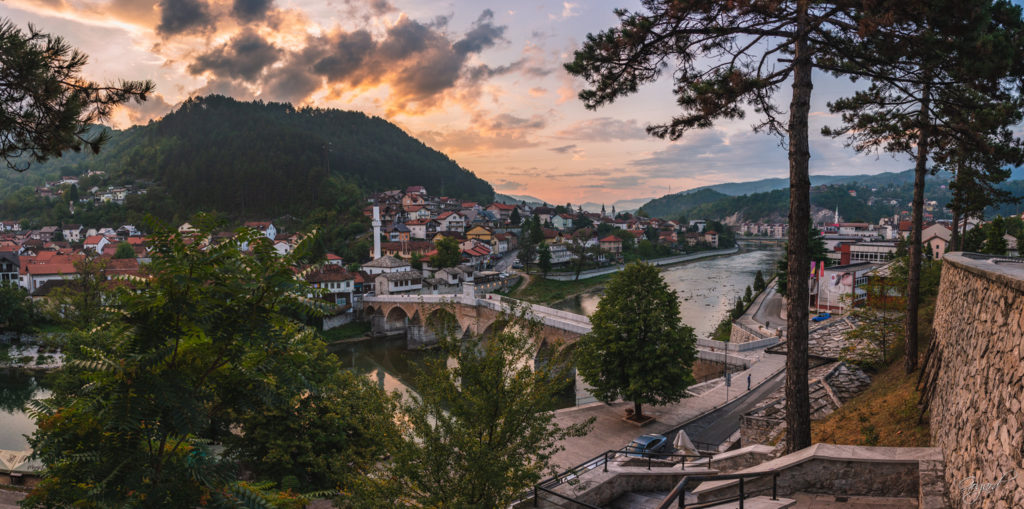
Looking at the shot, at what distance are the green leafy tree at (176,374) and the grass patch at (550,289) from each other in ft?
153

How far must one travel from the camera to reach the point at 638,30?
7.12m

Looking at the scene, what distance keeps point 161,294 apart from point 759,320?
3450 centimetres

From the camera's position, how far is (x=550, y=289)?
57031mm

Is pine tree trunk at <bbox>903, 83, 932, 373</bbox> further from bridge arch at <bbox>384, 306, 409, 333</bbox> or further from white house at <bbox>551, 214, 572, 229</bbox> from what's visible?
white house at <bbox>551, 214, 572, 229</bbox>

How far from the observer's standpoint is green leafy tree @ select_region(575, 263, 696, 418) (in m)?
16.3

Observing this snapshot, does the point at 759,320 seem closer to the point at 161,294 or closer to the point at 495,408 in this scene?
the point at 495,408

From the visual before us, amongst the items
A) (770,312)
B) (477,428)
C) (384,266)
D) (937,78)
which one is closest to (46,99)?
(477,428)

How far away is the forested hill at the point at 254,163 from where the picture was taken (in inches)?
3415

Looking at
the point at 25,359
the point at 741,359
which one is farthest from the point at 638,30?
the point at 25,359

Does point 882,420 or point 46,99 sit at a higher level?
point 46,99

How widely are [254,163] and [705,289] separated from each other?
83.8 m

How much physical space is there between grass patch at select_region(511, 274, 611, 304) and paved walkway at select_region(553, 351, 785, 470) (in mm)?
32098

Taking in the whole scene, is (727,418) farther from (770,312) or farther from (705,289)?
(705,289)

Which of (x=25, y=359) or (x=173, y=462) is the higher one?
(x=173, y=462)
